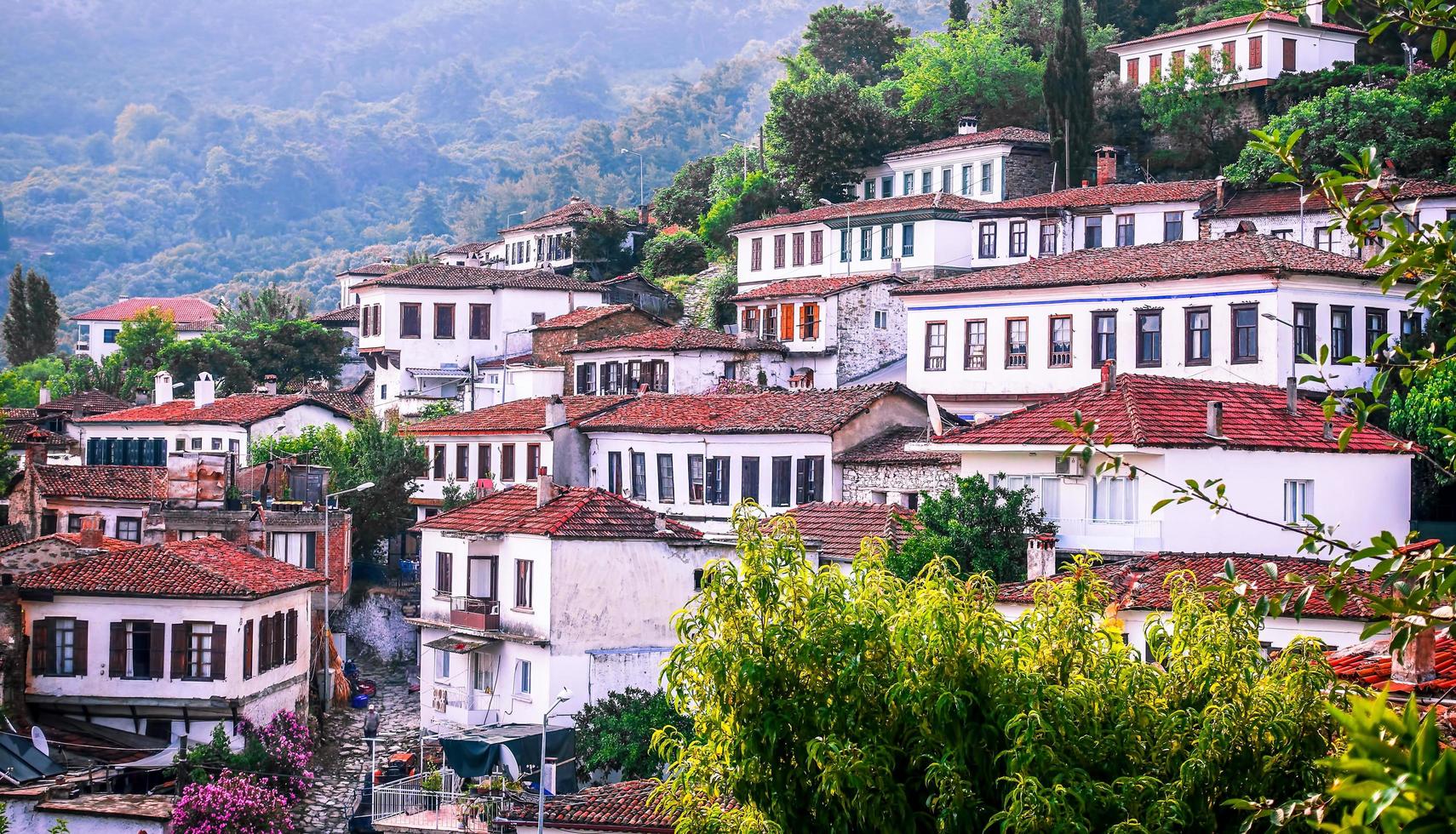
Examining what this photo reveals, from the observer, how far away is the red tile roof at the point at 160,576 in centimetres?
3631

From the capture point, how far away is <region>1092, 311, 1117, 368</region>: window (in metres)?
41.0

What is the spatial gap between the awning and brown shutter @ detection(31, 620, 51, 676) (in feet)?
26.3

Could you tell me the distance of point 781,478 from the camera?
41469 mm

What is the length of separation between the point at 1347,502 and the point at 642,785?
45.2 ft

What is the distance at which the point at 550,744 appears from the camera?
3162 cm

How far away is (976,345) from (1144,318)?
476 centimetres

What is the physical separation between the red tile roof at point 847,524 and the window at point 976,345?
7885 millimetres

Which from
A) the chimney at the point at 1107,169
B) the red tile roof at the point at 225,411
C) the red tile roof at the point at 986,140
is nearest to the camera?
the red tile roof at the point at 225,411

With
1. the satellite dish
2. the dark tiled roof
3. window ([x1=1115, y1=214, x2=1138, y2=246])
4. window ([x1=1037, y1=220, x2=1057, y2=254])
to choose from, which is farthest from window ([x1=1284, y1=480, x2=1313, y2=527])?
window ([x1=1037, y1=220, x2=1057, y2=254])

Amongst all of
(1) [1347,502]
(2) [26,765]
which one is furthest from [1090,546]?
(2) [26,765]

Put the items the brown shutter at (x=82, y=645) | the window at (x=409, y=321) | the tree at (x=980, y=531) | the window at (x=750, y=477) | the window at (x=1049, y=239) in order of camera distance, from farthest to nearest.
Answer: the window at (x=409, y=321) < the window at (x=1049, y=239) < the window at (x=750, y=477) < the brown shutter at (x=82, y=645) < the tree at (x=980, y=531)

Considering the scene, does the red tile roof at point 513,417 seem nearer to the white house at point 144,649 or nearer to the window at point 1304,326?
the white house at point 144,649

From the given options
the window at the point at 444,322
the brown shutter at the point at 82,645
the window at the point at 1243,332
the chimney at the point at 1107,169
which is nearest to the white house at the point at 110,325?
the window at the point at 444,322

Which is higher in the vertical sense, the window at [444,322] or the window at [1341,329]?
the window at [444,322]
